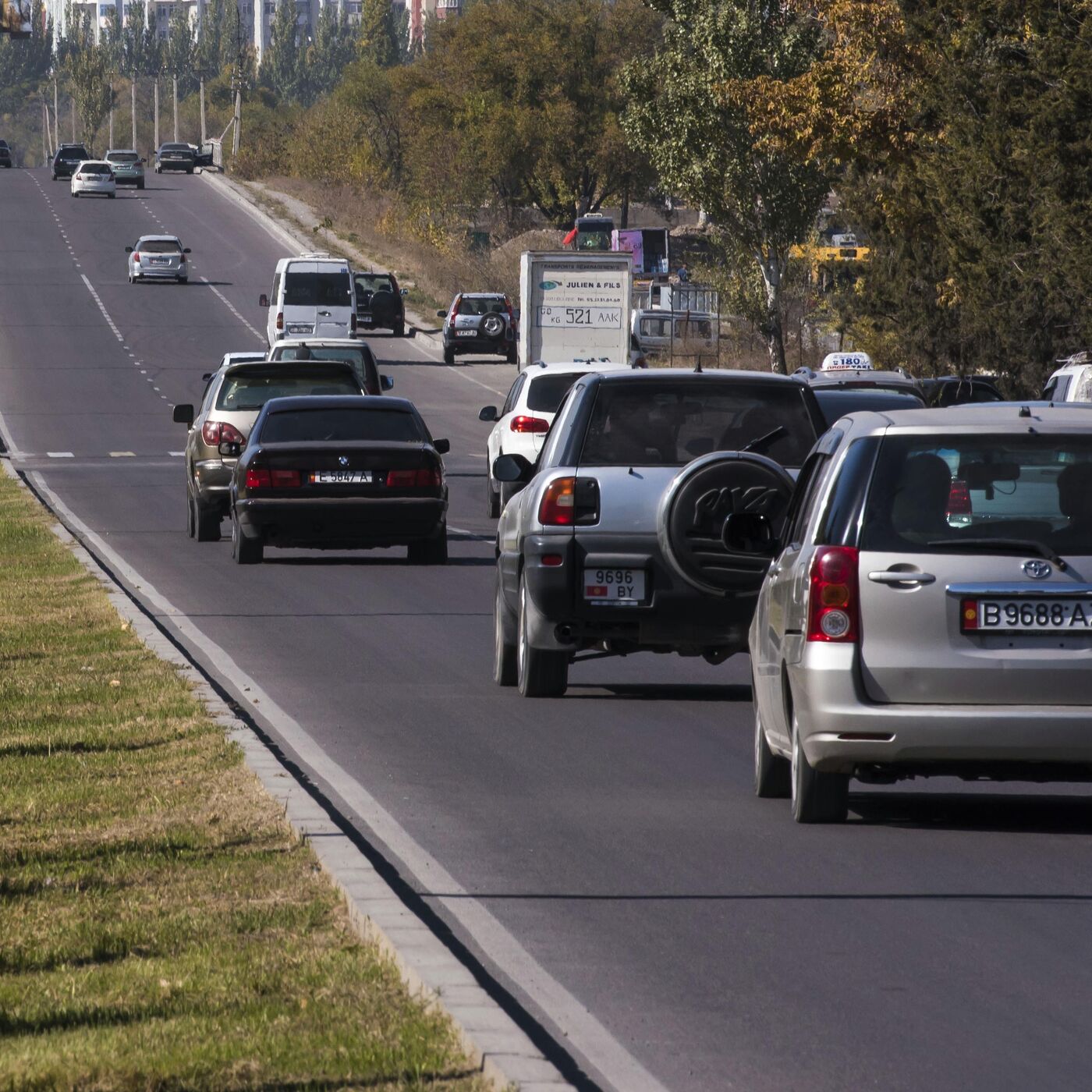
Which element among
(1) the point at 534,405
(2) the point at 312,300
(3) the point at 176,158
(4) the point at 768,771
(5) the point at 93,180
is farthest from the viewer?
(3) the point at 176,158

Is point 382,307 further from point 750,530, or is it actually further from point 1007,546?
point 1007,546

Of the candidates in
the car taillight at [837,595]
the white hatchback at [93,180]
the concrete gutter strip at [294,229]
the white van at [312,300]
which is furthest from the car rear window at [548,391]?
the white hatchback at [93,180]

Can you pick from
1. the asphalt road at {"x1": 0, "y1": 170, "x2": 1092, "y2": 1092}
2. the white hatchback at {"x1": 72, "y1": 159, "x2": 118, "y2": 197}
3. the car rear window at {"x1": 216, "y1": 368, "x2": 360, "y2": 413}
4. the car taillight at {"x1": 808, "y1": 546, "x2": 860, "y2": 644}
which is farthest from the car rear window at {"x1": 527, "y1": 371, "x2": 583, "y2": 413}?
the white hatchback at {"x1": 72, "y1": 159, "x2": 118, "y2": 197}

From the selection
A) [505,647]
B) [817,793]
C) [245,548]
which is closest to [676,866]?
[817,793]

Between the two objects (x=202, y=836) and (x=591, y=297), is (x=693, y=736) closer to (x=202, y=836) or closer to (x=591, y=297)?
(x=202, y=836)

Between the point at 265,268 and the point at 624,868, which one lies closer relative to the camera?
the point at 624,868

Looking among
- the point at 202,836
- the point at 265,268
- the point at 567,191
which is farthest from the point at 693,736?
the point at 567,191

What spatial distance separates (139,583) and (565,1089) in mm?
15541

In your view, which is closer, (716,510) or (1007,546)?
(1007,546)

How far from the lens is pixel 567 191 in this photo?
114 m

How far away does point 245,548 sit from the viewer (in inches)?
890

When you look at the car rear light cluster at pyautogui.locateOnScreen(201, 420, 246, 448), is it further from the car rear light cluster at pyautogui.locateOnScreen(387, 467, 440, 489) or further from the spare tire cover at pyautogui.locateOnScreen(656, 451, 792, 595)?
the spare tire cover at pyautogui.locateOnScreen(656, 451, 792, 595)

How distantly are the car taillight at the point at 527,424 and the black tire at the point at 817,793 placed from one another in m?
17.7

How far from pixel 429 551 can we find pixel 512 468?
8.86 meters
